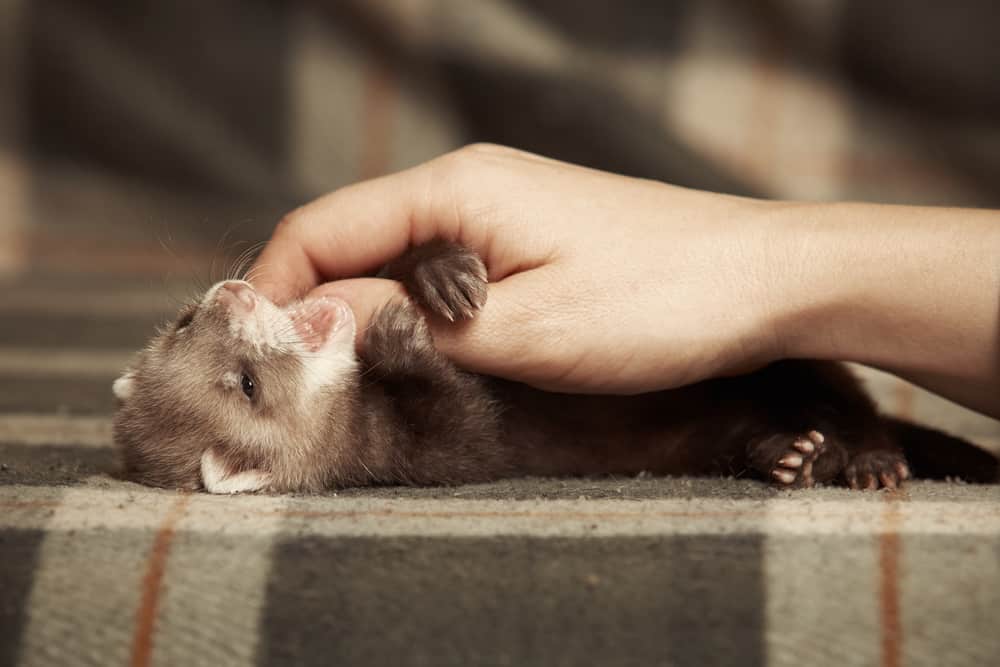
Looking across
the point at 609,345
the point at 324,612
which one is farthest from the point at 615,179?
the point at 324,612

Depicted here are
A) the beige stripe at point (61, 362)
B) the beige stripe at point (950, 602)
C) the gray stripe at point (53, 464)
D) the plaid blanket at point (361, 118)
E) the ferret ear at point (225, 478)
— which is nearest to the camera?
the beige stripe at point (950, 602)

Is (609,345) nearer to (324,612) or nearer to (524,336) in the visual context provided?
(524,336)

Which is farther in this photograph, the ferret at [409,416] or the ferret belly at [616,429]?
the ferret belly at [616,429]

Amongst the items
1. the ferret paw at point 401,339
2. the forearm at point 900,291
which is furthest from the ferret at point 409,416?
the forearm at point 900,291

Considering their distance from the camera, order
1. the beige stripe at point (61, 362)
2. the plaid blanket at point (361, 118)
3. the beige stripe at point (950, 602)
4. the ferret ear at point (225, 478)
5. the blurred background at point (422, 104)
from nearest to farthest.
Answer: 1. the beige stripe at point (950, 602)
2. the ferret ear at point (225, 478)
3. the beige stripe at point (61, 362)
4. the plaid blanket at point (361, 118)
5. the blurred background at point (422, 104)

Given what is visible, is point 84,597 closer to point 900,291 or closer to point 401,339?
point 401,339

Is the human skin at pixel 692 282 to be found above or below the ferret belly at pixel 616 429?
above

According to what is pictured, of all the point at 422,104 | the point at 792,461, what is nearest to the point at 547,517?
the point at 792,461

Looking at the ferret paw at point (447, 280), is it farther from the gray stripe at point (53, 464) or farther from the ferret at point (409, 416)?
the gray stripe at point (53, 464)
